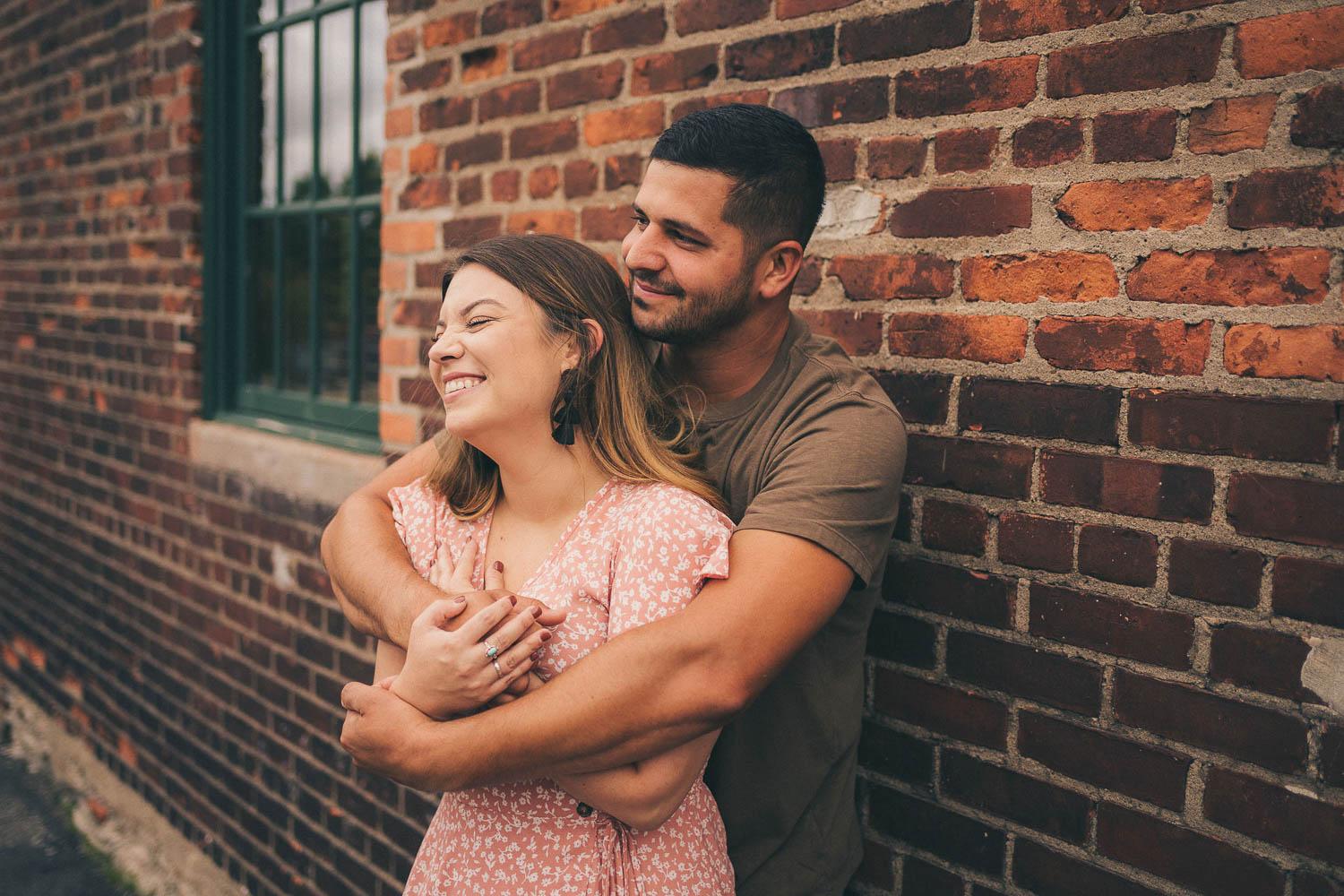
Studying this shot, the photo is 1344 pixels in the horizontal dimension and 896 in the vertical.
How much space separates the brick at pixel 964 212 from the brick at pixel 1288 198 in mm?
319

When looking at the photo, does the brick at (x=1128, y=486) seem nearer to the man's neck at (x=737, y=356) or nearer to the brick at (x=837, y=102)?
the man's neck at (x=737, y=356)

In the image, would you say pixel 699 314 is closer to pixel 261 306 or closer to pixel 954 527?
pixel 954 527

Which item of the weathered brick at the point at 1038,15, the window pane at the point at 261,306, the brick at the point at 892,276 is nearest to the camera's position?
the weathered brick at the point at 1038,15

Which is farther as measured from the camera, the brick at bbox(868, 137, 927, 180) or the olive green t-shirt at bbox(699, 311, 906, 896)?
the brick at bbox(868, 137, 927, 180)

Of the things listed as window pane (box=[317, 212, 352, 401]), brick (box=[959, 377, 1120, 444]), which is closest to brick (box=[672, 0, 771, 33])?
brick (box=[959, 377, 1120, 444])

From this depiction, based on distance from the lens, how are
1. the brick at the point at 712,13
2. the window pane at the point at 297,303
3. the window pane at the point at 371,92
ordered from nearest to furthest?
1. the brick at the point at 712,13
2. the window pane at the point at 371,92
3. the window pane at the point at 297,303

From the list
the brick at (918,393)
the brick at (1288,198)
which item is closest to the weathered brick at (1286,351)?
the brick at (1288,198)

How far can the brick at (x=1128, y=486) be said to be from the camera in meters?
1.50

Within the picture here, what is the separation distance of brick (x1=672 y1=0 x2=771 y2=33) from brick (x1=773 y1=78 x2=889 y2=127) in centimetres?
19

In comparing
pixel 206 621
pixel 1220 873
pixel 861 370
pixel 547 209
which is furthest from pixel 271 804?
pixel 1220 873

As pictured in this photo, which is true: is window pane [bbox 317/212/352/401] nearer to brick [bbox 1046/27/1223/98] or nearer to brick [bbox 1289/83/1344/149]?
brick [bbox 1046/27/1223/98]

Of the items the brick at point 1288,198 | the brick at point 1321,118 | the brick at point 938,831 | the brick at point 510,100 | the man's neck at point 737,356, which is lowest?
the brick at point 938,831

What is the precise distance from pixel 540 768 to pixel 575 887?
240 millimetres

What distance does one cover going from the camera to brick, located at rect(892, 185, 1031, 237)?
168 centimetres
